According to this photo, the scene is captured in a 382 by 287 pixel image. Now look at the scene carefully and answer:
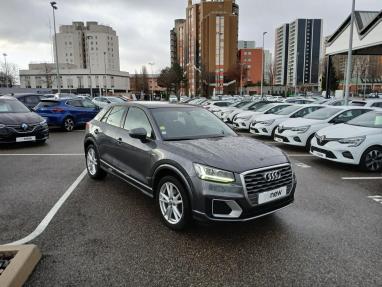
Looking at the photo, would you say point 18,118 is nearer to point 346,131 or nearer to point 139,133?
point 139,133

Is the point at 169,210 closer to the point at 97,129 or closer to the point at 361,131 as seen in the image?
the point at 97,129

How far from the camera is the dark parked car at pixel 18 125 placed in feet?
31.4

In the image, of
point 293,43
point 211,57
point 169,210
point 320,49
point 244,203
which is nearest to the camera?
point 244,203

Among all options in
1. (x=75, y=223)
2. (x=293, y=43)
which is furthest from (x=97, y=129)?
(x=293, y=43)

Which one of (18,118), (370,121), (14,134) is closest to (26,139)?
(14,134)

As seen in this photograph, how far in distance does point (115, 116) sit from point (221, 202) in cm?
304

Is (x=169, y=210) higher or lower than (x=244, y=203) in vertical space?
lower

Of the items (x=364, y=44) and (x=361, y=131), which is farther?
(x=364, y=44)

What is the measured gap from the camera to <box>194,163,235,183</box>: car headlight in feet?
11.6

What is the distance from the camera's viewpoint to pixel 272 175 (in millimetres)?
3779

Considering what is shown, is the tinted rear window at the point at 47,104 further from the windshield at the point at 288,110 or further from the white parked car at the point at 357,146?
the white parked car at the point at 357,146

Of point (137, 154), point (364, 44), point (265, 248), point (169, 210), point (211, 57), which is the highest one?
point (211, 57)

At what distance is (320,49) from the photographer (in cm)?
11394

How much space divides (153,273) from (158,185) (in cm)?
134
